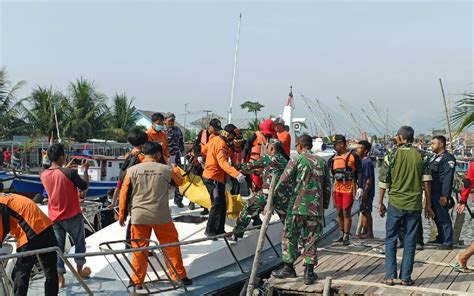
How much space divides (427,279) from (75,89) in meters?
34.4

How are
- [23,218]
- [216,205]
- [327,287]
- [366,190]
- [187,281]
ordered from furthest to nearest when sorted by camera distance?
[366,190] → [216,205] → [187,281] → [327,287] → [23,218]

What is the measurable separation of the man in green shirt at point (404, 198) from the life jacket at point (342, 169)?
183 centimetres

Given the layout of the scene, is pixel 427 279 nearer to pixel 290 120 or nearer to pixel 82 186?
pixel 82 186

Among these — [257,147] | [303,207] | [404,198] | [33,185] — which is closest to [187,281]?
[303,207]

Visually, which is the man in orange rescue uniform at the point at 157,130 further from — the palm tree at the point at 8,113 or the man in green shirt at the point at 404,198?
the palm tree at the point at 8,113

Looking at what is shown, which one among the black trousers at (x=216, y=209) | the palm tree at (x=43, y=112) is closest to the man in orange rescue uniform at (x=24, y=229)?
the black trousers at (x=216, y=209)

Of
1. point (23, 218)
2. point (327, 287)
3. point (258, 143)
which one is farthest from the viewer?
point (258, 143)

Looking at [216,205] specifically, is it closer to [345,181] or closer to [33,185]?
[345,181]

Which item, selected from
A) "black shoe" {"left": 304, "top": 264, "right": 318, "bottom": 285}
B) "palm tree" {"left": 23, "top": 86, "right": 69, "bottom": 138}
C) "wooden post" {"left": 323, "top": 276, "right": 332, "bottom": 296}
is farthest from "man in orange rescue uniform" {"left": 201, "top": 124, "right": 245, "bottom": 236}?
"palm tree" {"left": 23, "top": 86, "right": 69, "bottom": 138}

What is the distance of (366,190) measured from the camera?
316 inches

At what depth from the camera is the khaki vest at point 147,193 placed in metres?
5.33

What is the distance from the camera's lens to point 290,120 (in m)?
10.8

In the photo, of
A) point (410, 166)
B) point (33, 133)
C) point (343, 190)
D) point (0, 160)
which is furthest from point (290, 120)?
point (33, 133)

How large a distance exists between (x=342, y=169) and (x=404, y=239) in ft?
6.80
